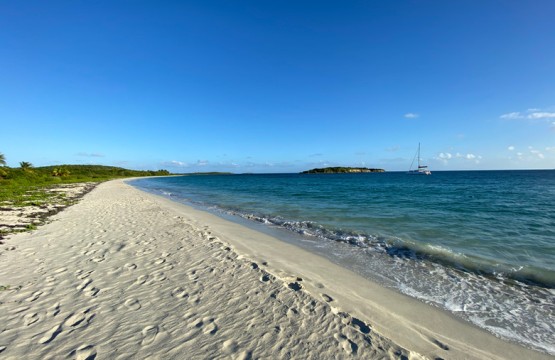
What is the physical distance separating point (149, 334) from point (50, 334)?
62.3 inches

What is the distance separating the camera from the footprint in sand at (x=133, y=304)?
4.91 m

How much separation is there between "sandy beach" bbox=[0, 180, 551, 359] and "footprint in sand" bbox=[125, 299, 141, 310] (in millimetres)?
20

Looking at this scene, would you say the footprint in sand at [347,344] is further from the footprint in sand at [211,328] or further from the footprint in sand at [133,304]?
the footprint in sand at [133,304]

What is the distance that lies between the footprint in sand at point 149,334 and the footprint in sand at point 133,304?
846mm

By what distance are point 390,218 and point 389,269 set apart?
357 inches

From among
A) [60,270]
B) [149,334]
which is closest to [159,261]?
[60,270]

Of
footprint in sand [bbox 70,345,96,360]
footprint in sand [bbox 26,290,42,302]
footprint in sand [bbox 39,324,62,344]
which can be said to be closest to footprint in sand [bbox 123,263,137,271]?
footprint in sand [bbox 26,290,42,302]

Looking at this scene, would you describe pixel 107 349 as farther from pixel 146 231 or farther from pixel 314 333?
pixel 146 231

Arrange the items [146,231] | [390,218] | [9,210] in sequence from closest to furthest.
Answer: [146,231] → [9,210] → [390,218]

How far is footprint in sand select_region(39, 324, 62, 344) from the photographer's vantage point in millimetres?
3889

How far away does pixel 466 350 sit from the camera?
4.08m

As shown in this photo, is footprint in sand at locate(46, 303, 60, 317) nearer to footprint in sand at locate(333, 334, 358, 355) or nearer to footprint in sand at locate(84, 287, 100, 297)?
footprint in sand at locate(84, 287, 100, 297)

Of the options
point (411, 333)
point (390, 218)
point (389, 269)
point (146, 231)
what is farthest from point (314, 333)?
point (390, 218)

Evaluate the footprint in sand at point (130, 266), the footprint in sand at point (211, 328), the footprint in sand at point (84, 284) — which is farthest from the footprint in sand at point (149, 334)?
the footprint in sand at point (130, 266)
